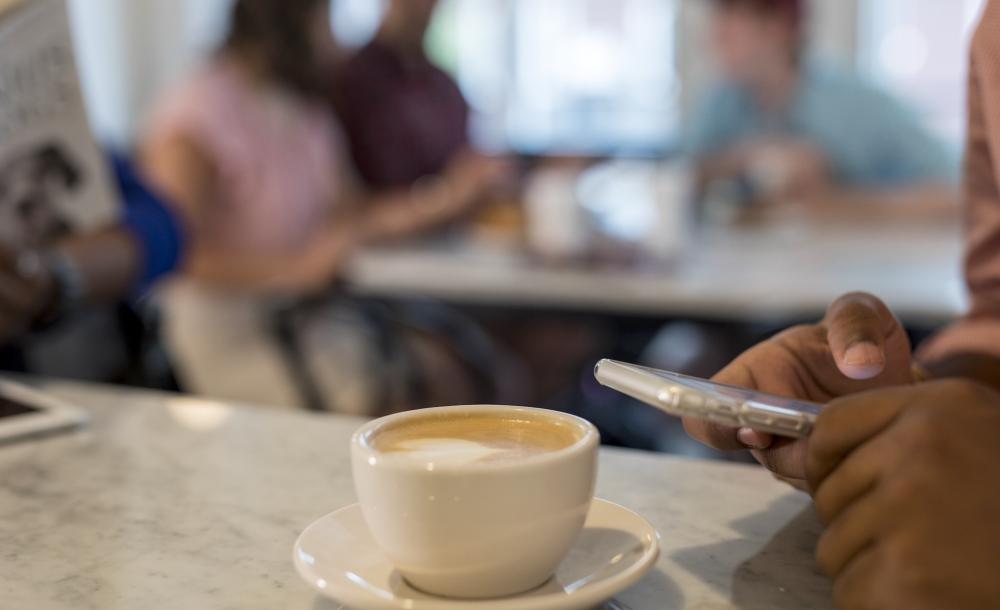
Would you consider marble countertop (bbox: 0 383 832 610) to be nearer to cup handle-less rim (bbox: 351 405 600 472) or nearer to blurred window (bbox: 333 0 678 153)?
cup handle-less rim (bbox: 351 405 600 472)

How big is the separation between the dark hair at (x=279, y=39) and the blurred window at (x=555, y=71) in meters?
1.78

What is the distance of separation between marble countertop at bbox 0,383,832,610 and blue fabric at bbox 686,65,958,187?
2.32 meters

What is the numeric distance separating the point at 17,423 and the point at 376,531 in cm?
49

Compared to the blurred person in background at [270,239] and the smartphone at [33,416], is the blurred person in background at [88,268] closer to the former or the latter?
the blurred person in background at [270,239]

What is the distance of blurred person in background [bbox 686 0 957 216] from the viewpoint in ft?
9.41

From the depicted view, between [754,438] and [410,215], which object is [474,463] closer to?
[754,438]

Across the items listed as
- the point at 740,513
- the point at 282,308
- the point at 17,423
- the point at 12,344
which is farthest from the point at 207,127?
the point at 740,513

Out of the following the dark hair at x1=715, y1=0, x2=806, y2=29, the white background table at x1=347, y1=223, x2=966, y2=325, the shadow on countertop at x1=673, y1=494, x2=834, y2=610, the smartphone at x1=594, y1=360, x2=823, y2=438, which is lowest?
the white background table at x1=347, y1=223, x2=966, y2=325

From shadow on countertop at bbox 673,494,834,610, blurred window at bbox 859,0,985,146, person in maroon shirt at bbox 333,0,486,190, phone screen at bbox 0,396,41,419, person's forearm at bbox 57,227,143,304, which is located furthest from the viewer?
blurred window at bbox 859,0,985,146

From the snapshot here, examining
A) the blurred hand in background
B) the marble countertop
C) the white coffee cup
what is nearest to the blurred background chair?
the blurred hand in background

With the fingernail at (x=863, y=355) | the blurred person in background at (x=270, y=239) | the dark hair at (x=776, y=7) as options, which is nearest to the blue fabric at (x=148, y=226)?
the blurred person in background at (x=270, y=239)

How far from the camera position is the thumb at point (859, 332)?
1.80 feet

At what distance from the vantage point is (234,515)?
2.18ft

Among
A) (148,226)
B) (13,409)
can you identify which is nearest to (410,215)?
(148,226)
